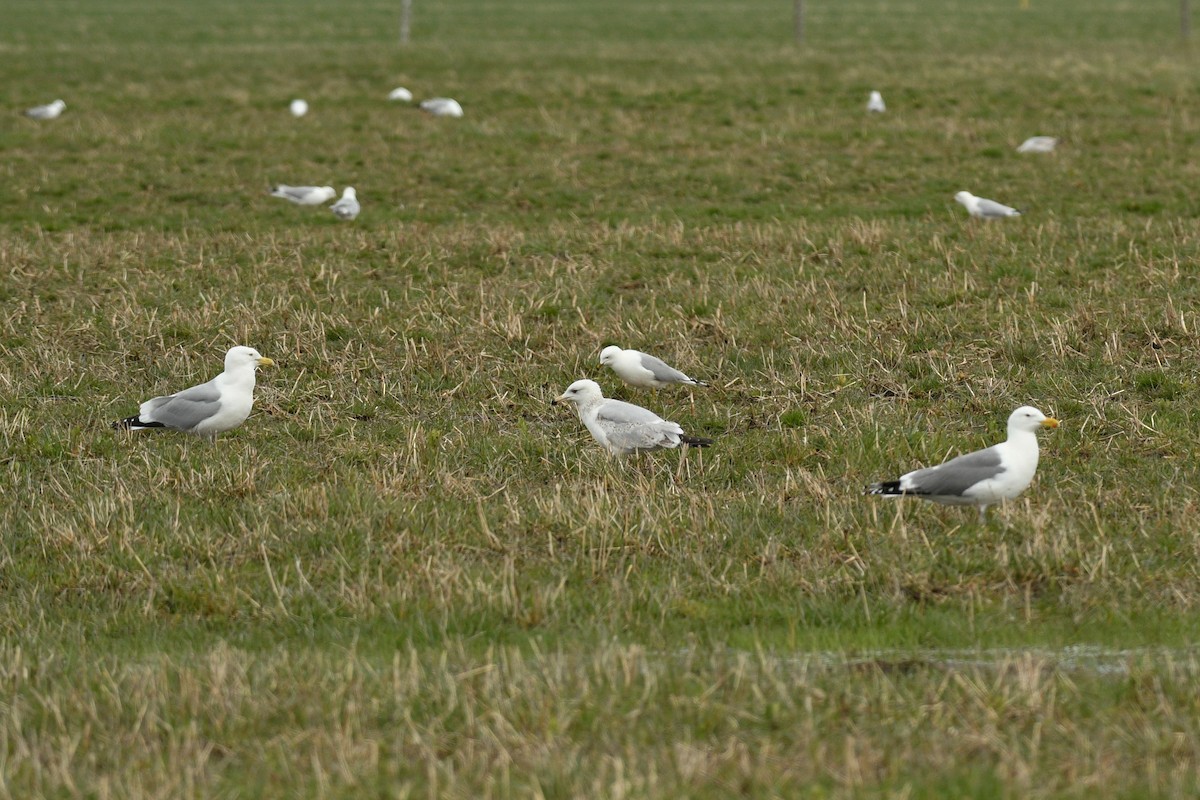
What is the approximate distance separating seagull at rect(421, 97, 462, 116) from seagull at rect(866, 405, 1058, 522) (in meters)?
20.0

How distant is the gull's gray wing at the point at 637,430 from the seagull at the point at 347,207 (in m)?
10.4

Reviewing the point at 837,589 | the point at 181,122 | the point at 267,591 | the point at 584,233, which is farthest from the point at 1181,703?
the point at 181,122

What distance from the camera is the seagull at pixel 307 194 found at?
2016 cm

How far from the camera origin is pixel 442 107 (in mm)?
27219

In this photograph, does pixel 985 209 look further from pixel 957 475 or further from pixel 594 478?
pixel 957 475

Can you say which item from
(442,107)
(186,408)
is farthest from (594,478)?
(442,107)

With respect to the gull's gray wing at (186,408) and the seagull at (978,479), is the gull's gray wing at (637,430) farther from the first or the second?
the gull's gray wing at (186,408)

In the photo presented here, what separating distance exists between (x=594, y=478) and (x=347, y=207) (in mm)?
10971

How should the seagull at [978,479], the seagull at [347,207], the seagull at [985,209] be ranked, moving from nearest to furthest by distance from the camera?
the seagull at [978,479] → the seagull at [985,209] → the seagull at [347,207]

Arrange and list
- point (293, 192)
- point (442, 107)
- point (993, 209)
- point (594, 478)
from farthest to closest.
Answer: point (442, 107), point (293, 192), point (993, 209), point (594, 478)

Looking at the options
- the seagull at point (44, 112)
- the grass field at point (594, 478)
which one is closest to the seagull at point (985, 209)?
the grass field at point (594, 478)

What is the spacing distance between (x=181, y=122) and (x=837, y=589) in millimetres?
21345

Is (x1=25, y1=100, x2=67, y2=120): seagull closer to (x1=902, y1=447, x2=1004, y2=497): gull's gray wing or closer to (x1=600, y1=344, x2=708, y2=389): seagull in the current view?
(x1=600, y1=344, x2=708, y2=389): seagull

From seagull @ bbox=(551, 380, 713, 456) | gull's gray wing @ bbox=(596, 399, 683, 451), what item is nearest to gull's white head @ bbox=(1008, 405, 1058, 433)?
seagull @ bbox=(551, 380, 713, 456)
